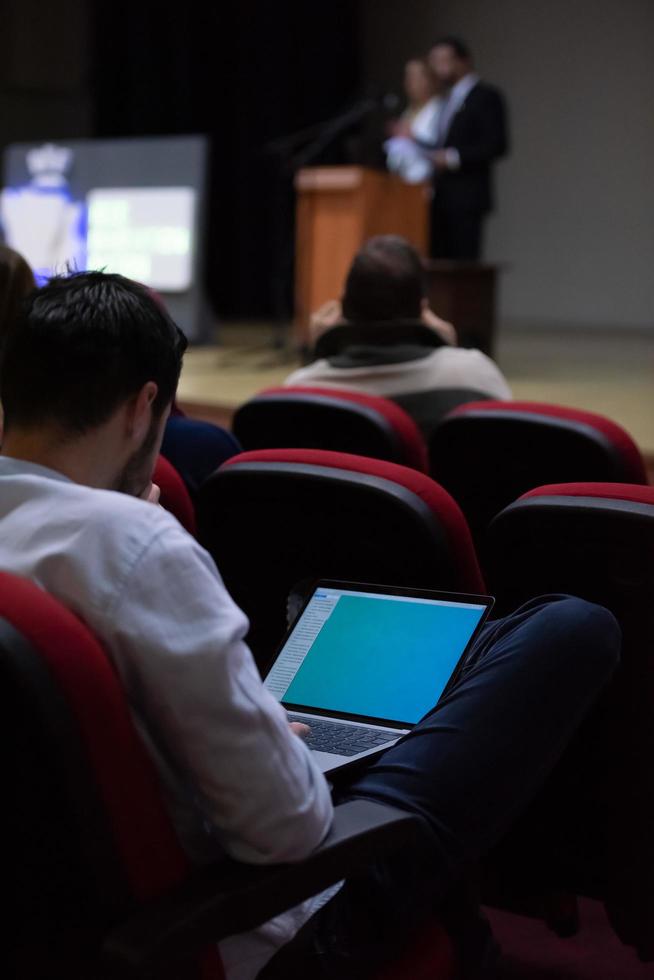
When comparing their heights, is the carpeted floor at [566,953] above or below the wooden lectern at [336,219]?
below

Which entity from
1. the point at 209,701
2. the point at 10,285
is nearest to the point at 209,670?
the point at 209,701

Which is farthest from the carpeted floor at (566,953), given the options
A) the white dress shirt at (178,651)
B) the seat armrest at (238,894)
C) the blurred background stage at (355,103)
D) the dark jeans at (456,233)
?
the blurred background stage at (355,103)

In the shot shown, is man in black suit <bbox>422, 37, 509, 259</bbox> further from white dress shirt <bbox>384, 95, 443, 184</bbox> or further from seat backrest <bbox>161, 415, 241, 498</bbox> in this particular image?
seat backrest <bbox>161, 415, 241, 498</bbox>

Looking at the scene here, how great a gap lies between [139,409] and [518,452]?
1.17m

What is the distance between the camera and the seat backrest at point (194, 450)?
2055 mm

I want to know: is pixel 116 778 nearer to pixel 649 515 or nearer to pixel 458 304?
pixel 649 515

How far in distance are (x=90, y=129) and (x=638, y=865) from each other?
9840mm

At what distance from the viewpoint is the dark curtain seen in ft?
31.1

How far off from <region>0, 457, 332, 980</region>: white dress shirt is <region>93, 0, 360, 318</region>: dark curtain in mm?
8462

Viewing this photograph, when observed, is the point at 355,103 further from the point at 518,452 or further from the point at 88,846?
the point at 88,846

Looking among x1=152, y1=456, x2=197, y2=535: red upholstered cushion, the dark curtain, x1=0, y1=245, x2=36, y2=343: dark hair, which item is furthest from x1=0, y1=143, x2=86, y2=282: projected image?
x1=152, y1=456, x2=197, y2=535: red upholstered cushion

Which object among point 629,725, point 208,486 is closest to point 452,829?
point 629,725

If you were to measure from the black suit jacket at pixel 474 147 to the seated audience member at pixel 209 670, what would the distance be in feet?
18.6

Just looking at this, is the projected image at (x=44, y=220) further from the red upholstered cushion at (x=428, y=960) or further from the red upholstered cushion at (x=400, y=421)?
the red upholstered cushion at (x=428, y=960)
